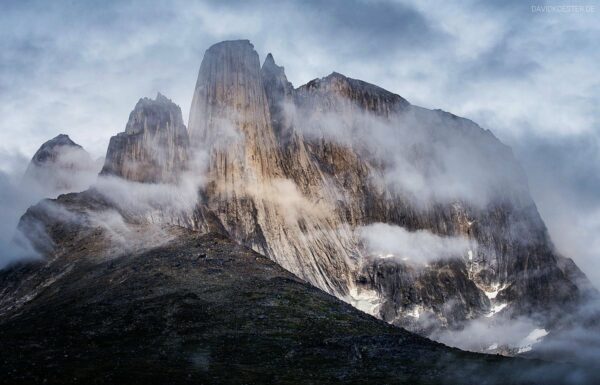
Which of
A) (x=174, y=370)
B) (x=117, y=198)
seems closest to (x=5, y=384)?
(x=174, y=370)

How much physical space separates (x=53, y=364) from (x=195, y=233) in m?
82.3

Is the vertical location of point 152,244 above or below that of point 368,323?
above

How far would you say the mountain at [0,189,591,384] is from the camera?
8006 centimetres

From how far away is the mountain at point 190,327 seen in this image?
3152 inches

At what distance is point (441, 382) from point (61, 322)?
57173 mm

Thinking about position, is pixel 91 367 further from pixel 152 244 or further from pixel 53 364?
pixel 152 244

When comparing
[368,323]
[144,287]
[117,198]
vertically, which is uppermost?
[117,198]

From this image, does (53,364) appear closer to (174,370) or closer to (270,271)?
(174,370)

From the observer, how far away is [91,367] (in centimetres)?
7888

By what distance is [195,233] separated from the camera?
161 m

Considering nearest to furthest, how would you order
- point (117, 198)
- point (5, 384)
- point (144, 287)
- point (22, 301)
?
point (5, 384), point (144, 287), point (22, 301), point (117, 198)

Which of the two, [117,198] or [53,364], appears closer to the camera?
[53,364]

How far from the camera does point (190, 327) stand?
104 m

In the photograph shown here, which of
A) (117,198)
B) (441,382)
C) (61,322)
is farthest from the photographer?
(117,198)
